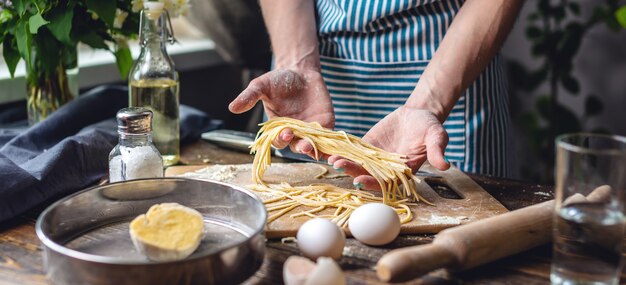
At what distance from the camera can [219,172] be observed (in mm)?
1724

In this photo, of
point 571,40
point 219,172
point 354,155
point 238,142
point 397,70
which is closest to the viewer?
point 354,155

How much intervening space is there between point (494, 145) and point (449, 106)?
38cm

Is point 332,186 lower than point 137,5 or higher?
lower

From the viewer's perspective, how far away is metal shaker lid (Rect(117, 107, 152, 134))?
1.44 meters

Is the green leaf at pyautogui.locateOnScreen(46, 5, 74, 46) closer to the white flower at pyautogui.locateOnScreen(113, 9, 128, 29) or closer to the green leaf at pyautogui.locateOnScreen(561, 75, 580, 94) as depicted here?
the white flower at pyautogui.locateOnScreen(113, 9, 128, 29)

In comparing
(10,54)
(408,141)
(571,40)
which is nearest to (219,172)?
(408,141)

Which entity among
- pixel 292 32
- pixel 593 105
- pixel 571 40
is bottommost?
Result: pixel 593 105

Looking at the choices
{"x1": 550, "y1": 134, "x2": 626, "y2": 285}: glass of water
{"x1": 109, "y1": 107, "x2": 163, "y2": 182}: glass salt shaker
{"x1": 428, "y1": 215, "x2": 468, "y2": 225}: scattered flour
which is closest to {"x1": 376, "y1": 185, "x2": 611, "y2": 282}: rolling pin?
{"x1": 550, "y1": 134, "x2": 626, "y2": 285}: glass of water

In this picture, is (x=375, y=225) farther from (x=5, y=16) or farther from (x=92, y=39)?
(x=5, y=16)

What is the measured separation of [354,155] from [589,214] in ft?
1.96

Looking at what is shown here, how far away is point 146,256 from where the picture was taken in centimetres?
112

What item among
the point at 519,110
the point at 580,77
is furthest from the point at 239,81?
the point at 580,77

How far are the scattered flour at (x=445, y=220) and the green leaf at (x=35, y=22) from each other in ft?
3.37

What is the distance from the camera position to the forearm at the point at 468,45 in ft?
6.07
